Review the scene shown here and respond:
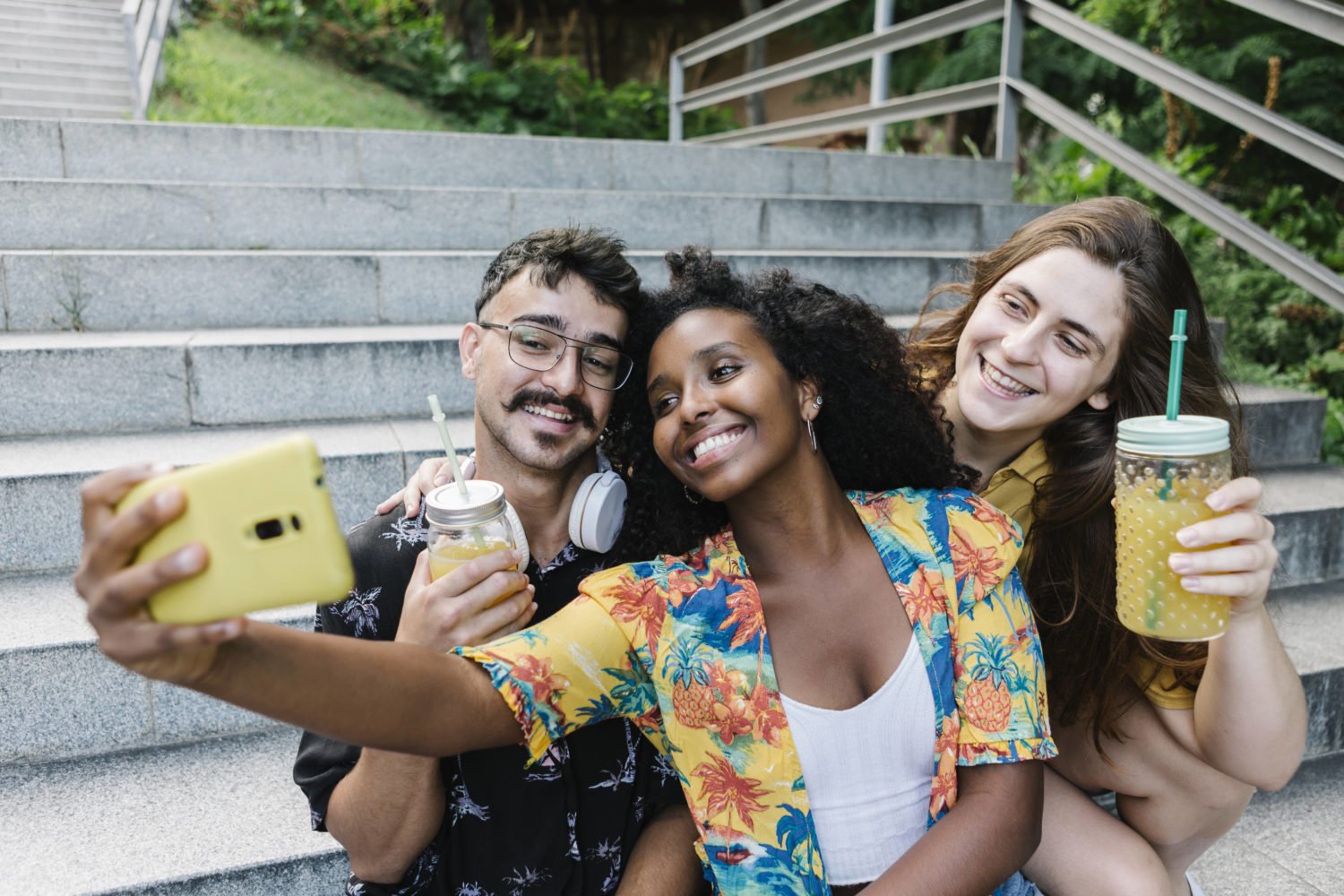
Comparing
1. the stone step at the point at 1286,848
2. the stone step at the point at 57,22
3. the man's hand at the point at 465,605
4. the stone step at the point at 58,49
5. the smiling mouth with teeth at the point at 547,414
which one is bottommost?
the stone step at the point at 1286,848

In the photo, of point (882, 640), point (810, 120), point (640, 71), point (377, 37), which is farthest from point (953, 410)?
point (640, 71)

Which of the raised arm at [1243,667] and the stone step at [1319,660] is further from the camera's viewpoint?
the stone step at [1319,660]

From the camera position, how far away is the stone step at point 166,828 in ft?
6.82

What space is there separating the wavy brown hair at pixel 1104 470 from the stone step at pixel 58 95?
7.33 meters

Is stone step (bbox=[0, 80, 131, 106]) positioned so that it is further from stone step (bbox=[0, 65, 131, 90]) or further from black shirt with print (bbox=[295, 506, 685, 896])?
black shirt with print (bbox=[295, 506, 685, 896])

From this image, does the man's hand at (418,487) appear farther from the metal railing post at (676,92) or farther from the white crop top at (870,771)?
the metal railing post at (676,92)

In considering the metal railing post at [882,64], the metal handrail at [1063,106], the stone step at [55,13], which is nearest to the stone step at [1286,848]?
A: the metal handrail at [1063,106]

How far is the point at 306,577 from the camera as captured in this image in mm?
998

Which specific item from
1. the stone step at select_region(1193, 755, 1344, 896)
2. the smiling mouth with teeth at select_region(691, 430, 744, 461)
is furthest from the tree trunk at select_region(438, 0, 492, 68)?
the stone step at select_region(1193, 755, 1344, 896)

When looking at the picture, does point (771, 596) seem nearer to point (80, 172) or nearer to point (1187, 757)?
point (1187, 757)

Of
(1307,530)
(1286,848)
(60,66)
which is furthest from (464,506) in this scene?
(60,66)

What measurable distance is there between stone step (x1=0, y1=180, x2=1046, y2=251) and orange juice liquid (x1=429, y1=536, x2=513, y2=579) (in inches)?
130

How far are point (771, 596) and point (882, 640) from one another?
0.22 meters

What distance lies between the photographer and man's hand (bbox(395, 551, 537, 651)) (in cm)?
147
